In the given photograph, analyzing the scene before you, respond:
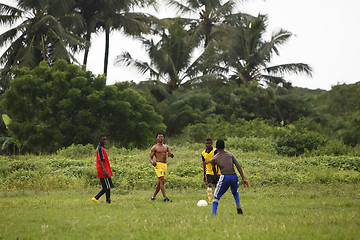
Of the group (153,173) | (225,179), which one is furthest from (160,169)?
(153,173)

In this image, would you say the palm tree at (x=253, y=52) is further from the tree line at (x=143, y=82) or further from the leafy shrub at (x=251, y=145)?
the leafy shrub at (x=251, y=145)

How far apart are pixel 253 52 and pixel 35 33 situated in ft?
62.7

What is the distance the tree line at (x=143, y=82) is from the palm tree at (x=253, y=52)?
0.31ft

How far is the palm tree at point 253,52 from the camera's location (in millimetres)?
38531

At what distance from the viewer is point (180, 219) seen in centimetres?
852

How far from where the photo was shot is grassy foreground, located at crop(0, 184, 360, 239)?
700 cm

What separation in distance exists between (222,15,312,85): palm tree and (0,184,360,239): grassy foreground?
88.4ft

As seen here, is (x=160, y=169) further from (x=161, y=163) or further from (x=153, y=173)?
(x=153, y=173)

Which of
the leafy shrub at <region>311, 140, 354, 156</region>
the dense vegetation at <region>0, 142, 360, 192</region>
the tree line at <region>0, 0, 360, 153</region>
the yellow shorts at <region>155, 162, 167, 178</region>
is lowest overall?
the dense vegetation at <region>0, 142, 360, 192</region>

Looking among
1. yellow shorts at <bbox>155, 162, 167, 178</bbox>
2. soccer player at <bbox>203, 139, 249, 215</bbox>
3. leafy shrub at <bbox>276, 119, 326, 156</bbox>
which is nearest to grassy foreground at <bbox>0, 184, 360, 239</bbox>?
soccer player at <bbox>203, 139, 249, 215</bbox>

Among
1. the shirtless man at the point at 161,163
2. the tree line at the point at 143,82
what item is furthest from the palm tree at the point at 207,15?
the shirtless man at the point at 161,163

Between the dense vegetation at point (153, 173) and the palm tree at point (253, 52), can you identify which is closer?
the dense vegetation at point (153, 173)

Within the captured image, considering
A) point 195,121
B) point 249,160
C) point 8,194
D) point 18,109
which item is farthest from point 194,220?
point 195,121

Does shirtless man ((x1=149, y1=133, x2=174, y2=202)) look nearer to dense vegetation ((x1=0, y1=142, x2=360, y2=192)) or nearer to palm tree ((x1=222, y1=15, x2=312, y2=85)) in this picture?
dense vegetation ((x1=0, y1=142, x2=360, y2=192))
